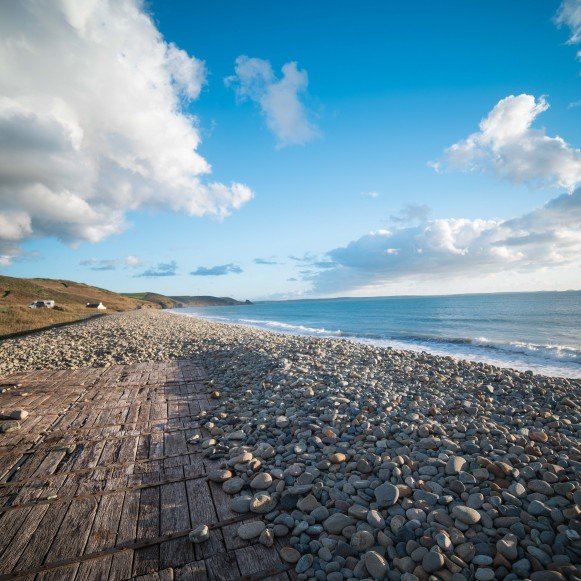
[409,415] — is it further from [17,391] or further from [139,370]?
[17,391]

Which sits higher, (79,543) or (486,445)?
(486,445)

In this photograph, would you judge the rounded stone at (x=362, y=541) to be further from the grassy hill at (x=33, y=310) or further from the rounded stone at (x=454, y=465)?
Result: the grassy hill at (x=33, y=310)

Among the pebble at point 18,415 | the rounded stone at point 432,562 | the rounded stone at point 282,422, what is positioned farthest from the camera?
the pebble at point 18,415

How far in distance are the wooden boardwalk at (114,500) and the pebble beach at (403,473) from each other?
0.26 m

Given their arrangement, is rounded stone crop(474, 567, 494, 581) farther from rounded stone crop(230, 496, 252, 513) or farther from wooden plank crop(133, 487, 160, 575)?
wooden plank crop(133, 487, 160, 575)

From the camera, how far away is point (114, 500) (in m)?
4.20

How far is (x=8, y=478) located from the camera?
474cm

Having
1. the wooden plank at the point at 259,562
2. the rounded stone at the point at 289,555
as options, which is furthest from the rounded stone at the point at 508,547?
the wooden plank at the point at 259,562

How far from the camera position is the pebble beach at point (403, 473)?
123 inches

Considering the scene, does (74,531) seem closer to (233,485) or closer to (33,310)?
(233,485)


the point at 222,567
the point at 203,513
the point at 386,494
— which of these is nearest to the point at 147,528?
the point at 203,513

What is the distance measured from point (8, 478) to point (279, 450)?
422 cm

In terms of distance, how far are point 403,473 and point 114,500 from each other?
4.05 metres

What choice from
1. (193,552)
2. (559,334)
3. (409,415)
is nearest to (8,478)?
(193,552)
